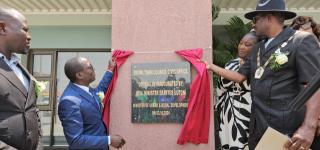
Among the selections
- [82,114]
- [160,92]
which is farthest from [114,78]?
[82,114]

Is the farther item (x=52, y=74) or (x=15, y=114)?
(x=52, y=74)

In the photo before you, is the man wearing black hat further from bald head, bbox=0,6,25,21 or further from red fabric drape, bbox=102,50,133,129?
bald head, bbox=0,6,25,21

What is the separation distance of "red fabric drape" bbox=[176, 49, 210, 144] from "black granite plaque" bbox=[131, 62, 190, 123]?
8cm

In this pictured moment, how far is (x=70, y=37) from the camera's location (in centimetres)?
924

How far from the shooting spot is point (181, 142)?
10.8 feet

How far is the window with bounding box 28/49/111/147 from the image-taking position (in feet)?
30.5

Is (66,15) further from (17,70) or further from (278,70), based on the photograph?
(278,70)

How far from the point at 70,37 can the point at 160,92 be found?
6.41 m

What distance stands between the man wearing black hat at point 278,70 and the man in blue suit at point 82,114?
1132 millimetres

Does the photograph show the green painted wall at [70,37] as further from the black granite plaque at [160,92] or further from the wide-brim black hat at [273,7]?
the wide-brim black hat at [273,7]

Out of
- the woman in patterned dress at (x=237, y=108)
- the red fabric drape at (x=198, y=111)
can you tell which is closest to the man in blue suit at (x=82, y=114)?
the red fabric drape at (x=198, y=111)

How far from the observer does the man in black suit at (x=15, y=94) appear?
6.44 ft

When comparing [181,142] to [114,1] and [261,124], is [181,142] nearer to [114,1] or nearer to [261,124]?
[261,124]

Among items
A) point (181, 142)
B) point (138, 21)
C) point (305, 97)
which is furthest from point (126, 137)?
point (305, 97)
